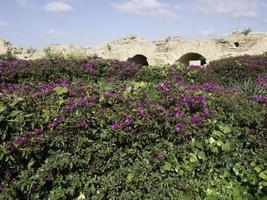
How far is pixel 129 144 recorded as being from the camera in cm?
452

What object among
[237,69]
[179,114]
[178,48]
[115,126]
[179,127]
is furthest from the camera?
[178,48]

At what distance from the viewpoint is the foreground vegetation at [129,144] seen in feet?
13.5

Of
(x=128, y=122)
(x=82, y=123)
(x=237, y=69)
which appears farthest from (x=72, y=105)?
(x=237, y=69)

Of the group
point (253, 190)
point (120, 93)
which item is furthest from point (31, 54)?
point (253, 190)

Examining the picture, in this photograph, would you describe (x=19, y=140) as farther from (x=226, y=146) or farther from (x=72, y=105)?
(x=226, y=146)

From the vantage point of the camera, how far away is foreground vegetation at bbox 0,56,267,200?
4.11 meters

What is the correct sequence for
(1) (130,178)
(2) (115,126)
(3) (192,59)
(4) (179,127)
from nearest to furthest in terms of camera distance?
1. (1) (130,178)
2. (2) (115,126)
3. (4) (179,127)
4. (3) (192,59)

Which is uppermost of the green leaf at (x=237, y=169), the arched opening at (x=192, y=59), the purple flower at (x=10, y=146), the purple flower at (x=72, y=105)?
the purple flower at (x=72, y=105)

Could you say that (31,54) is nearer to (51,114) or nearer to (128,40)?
(128,40)

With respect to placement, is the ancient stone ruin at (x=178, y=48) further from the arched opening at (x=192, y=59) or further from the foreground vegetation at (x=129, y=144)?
the foreground vegetation at (x=129, y=144)

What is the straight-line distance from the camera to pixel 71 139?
4223 millimetres

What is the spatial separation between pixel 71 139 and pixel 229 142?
6.80 ft

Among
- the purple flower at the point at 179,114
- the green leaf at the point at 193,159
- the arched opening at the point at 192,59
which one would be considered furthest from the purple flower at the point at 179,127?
the arched opening at the point at 192,59

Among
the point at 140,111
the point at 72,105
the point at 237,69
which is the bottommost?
the point at 237,69
